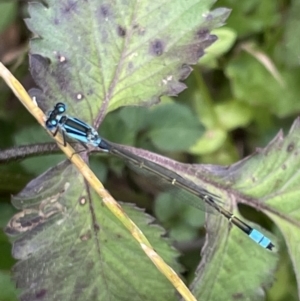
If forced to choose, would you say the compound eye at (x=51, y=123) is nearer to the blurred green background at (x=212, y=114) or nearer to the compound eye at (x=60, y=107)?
the compound eye at (x=60, y=107)

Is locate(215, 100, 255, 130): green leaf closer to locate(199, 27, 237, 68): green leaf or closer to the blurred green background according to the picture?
the blurred green background

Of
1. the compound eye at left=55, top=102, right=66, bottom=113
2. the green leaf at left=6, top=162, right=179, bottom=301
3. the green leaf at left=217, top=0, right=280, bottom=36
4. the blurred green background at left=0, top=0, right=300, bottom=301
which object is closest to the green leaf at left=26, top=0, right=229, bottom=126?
the compound eye at left=55, top=102, right=66, bottom=113

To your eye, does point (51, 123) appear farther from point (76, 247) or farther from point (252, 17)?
point (252, 17)

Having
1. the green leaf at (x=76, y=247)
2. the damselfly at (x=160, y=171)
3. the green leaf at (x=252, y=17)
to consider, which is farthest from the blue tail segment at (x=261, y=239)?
the green leaf at (x=252, y=17)

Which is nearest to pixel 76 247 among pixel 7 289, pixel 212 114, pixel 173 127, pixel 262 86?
pixel 7 289

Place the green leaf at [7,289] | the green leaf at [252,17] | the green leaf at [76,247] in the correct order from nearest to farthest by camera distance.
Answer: the green leaf at [76,247]
the green leaf at [7,289]
the green leaf at [252,17]
